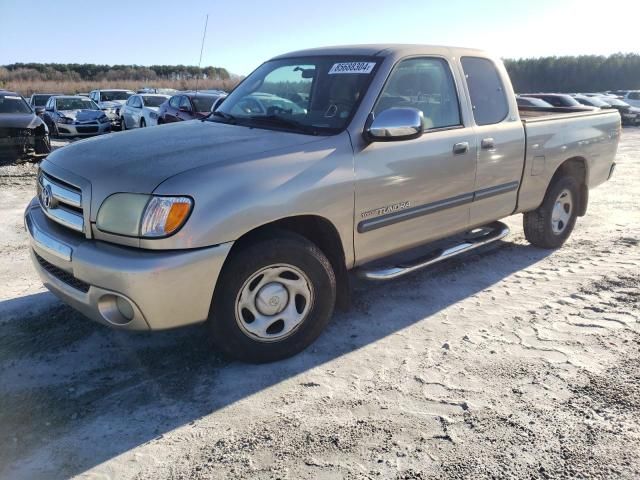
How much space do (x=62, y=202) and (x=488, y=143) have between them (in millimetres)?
3207

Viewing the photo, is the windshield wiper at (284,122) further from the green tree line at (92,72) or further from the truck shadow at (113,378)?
the green tree line at (92,72)

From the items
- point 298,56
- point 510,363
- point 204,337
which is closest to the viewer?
point 510,363

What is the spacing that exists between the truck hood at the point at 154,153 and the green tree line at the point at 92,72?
147 ft

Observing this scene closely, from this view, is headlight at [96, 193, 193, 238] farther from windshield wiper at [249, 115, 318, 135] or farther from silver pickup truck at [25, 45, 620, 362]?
windshield wiper at [249, 115, 318, 135]

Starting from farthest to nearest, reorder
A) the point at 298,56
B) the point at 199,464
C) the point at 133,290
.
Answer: the point at 298,56, the point at 133,290, the point at 199,464

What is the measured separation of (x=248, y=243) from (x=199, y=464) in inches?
47.6

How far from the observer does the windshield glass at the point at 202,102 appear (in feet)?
41.9

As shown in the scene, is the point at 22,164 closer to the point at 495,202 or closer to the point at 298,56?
the point at 298,56

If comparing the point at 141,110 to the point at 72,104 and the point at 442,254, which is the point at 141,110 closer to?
the point at 72,104

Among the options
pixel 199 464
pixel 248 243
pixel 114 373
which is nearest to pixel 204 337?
pixel 114 373

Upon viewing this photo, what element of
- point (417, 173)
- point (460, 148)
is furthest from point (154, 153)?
point (460, 148)

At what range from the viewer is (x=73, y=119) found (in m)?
17.6

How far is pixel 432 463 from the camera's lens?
2.59 m

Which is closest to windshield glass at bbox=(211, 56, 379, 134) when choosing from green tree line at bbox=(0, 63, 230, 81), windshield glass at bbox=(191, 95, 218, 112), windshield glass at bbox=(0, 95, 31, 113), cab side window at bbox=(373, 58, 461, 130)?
cab side window at bbox=(373, 58, 461, 130)
